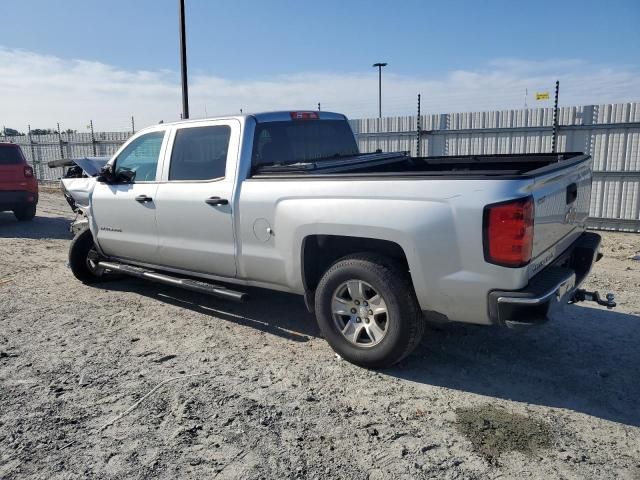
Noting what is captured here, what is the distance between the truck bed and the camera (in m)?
4.26

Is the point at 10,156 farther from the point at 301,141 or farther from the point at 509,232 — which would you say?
the point at 509,232

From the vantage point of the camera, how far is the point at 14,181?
11.5 m

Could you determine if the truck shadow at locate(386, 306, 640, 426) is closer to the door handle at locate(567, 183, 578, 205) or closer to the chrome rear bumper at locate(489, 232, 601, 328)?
the chrome rear bumper at locate(489, 232, 601, 328)

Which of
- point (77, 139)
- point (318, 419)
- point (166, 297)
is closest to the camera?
point (318, 419)

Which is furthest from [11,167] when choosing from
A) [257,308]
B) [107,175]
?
[257,308]

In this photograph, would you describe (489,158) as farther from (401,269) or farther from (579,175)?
(401,269)

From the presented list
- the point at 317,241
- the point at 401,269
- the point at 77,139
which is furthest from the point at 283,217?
the point at 77,139

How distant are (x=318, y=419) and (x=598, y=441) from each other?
1.62 meters

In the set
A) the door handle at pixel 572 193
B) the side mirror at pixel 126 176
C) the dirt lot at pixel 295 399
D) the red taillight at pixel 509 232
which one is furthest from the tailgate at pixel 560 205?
the side mirror at pixel 126 176

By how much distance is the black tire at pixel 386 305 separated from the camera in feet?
12.0

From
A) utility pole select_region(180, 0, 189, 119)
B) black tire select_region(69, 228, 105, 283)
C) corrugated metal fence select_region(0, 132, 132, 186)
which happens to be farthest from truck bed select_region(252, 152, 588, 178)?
corrugated metal fence select_region(0, 132, 132, 186)

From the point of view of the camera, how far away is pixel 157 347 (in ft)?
14.9

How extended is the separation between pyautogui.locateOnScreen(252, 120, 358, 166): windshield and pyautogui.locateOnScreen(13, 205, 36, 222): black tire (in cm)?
921

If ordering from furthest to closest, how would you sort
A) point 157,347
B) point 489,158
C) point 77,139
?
point 77,139 → point 489,158 → point 157,347
